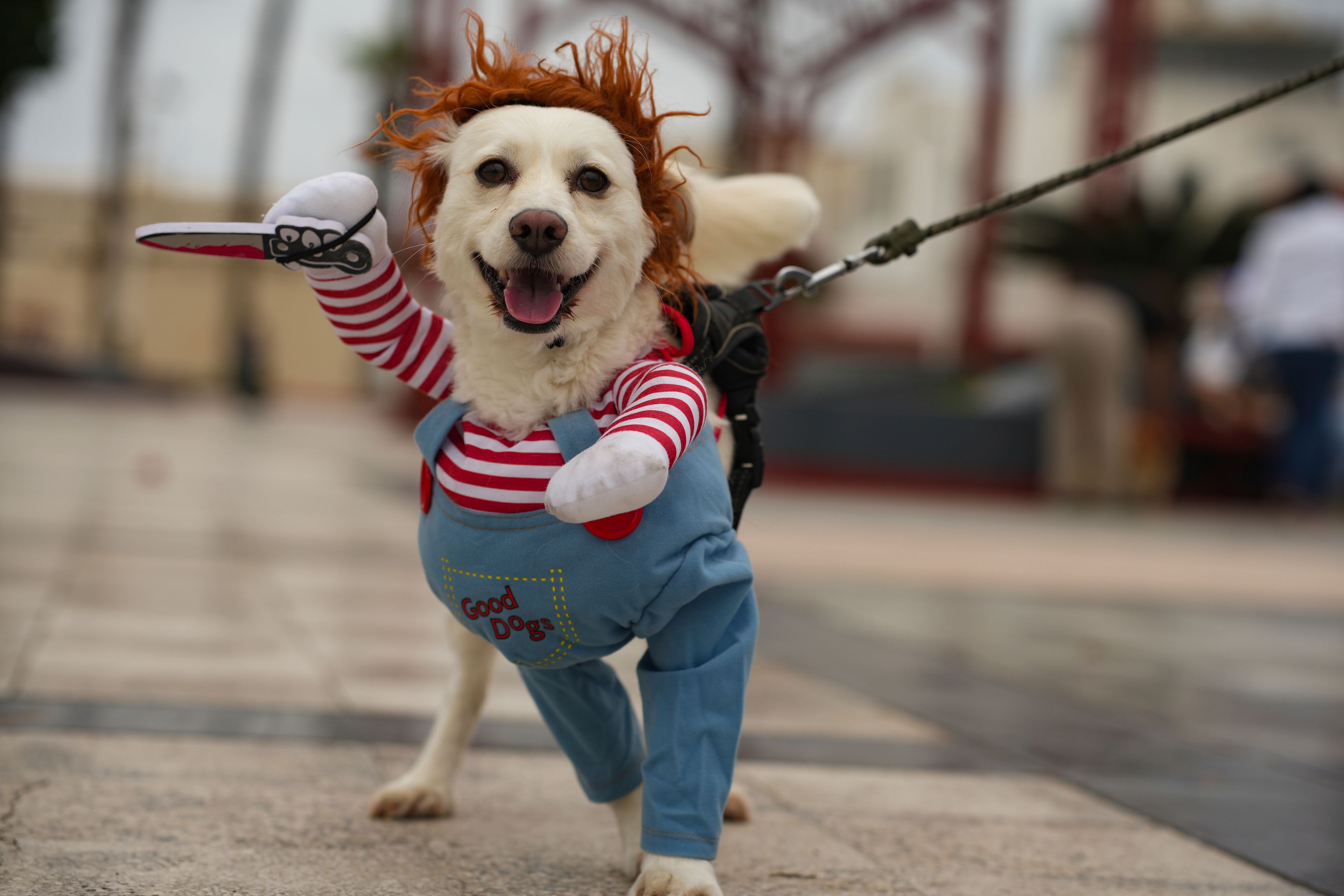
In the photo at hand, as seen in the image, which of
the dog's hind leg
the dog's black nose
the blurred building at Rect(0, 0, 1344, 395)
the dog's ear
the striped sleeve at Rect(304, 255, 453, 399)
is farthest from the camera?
the blurred building at Rect(0, 0, 1344, 395)

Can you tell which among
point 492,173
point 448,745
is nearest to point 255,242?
point 492,173

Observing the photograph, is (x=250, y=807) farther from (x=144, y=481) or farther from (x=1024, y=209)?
(x=1024, y=209)

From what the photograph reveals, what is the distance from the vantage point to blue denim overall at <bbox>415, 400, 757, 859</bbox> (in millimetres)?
1938

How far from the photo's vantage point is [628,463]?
1.74 m

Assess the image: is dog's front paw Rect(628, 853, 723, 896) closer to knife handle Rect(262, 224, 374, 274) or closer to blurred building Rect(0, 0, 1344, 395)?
knife handle Rect(262, 224, 374, 274)

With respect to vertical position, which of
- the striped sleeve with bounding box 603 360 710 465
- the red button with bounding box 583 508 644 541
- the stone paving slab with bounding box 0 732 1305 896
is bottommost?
the stone paving slab with bounding box 0 732 1305 896

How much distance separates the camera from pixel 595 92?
206 centimetres

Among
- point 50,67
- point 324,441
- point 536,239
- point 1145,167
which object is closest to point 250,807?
point 536,239

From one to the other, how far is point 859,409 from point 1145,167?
71.5 feet

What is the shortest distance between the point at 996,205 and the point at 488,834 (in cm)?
150

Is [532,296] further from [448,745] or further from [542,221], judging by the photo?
[448,745]

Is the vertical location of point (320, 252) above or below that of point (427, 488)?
above

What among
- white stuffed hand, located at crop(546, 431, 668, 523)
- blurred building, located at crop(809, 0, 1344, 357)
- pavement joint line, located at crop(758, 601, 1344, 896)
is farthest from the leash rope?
blurred building, located at crop(809, 0, 1344, 357)

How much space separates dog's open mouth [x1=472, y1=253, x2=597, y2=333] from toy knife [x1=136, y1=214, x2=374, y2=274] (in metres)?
0.22
